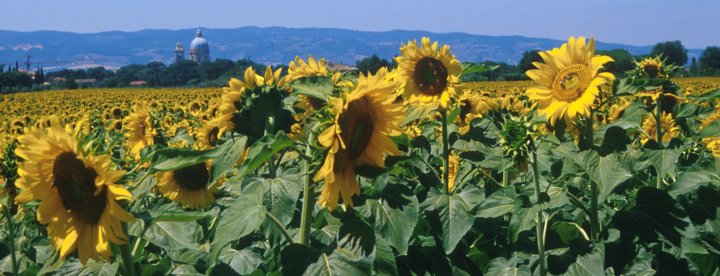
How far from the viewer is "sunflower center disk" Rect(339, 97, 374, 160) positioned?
208 cm

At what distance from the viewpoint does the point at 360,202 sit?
7.66 feet

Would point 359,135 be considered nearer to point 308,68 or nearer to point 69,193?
point 69,193

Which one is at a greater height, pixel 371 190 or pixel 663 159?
pixel 663 159

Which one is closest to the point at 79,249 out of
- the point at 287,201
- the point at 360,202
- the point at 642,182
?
the point at 287,201

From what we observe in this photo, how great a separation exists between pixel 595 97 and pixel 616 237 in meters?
0.61

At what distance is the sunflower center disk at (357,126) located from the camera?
208 centimetres

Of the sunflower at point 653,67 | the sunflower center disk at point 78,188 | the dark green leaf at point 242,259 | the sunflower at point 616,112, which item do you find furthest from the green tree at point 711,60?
the sunflower center disk at point 78,188

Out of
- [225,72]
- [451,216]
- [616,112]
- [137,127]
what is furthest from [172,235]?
[225,72]

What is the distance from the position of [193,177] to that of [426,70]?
144 cm

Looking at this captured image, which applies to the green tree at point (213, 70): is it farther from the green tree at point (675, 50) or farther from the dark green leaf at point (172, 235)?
the dark green leaf at point (172, 235)

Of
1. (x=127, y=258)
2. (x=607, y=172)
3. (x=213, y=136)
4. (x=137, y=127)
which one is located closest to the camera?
(x=127, y=258)

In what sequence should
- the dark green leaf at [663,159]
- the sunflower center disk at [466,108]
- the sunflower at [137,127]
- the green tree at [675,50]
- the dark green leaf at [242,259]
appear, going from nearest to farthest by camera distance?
1. the dark green leaf at [242,259]
2. the dark green leaf at [663,159]
3. the sunflower center disk at [466,108]
4. the sunflower at [137,127]
5. the green tree at [675,50]

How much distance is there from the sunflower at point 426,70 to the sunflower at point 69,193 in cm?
204

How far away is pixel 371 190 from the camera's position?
8.34 feet
